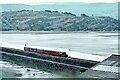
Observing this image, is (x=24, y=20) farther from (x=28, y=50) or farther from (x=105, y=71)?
(x=105, y=71)

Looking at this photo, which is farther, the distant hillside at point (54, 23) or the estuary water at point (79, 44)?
the distant hillside at point (54, 23)

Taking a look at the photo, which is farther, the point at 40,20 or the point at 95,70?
the point at 40,20

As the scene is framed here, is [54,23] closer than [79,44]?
No

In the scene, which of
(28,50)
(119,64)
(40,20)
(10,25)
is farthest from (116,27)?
(119,64)

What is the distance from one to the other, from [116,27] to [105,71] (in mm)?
46960

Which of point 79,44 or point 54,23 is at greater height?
point 79,44

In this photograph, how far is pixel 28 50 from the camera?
59.5 ft

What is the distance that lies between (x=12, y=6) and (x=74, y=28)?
51.1m

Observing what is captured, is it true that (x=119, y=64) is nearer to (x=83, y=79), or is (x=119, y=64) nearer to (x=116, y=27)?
(x=83, y=79)

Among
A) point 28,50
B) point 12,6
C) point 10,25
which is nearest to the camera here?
point 28,50

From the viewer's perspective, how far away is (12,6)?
101 meters

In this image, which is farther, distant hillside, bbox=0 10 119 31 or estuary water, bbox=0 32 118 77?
distant hillside, bbox=0 10 119 31

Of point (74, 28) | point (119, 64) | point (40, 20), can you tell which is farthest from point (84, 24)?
point (119, 64)

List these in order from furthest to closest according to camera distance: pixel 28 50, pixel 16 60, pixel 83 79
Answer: pixel 28 50
pixel 16 60
pixel 83 79
